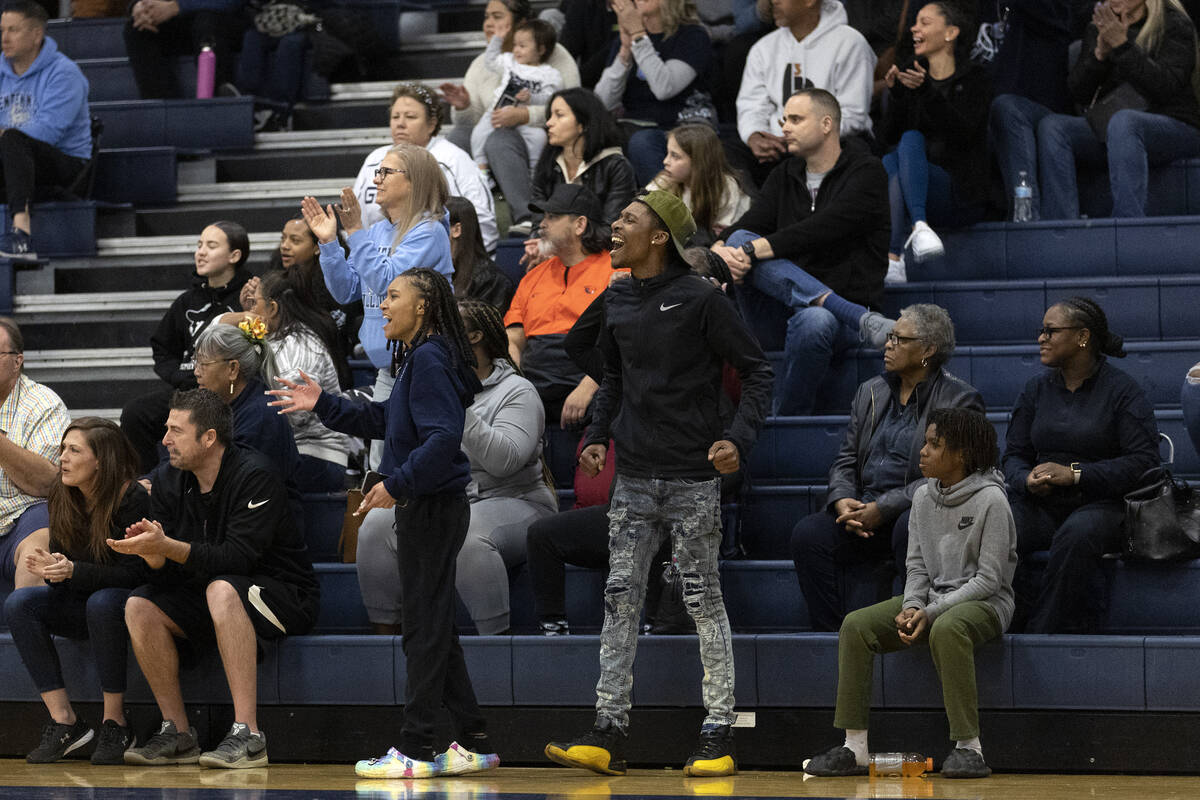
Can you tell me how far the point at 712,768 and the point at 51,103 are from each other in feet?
17.5

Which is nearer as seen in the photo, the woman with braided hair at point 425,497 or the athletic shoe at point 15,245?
the woman with braided hair at point 425,497

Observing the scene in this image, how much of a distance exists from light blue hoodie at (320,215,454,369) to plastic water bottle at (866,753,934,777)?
2.18m

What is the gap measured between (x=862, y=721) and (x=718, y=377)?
3.61ft

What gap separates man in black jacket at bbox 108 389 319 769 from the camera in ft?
17.4

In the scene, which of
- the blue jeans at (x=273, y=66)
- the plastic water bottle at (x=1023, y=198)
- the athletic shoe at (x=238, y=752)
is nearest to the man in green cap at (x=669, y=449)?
the athletic shoe at (x=238, y=752)

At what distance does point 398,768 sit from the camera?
486 cm

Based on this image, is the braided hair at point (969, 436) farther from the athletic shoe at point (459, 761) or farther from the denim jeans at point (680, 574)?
the athletic shoe at point (459, 761)

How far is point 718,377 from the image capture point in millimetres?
5133

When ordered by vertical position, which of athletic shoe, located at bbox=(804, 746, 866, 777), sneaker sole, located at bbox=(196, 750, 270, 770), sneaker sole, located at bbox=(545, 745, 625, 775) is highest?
sneaker sole, located at bbox=(545, 745, 625, 775)

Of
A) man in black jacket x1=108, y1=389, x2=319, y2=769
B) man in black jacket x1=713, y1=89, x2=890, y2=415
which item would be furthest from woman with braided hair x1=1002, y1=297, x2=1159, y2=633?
man in black jacket x1=108, y1=389, x2=319, y2=769

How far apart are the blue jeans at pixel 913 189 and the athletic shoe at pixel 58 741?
3827mm

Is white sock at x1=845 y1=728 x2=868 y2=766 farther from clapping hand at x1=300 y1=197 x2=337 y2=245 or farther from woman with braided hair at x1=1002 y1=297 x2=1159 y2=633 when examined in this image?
clapping hand at x1=300 y1=197 x2=337 y2=245

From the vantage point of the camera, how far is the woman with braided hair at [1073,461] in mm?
5250

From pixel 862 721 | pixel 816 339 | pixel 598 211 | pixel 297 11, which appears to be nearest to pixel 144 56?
pixel 297 11
